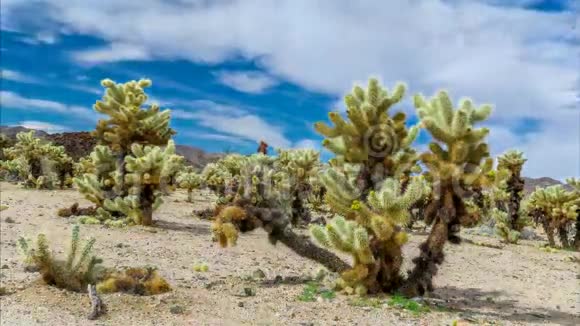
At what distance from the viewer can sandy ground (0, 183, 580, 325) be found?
6215 mm

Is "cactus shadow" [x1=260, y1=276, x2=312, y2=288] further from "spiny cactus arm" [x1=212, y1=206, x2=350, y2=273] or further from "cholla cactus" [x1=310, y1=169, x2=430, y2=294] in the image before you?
"cholla cactus" [x1=310, y1=169, x2=430, y2=294]

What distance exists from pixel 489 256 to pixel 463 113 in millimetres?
6748

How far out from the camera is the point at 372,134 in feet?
26.8

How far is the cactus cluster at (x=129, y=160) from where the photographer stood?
1293 centimetres

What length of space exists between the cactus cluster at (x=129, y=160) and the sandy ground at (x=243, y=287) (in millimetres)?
908

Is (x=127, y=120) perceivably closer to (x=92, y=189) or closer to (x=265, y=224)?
(x=92, y=189)

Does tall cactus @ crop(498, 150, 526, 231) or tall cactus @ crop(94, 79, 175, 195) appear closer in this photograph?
tall cactus @ crop(94, 79, 175, 195)

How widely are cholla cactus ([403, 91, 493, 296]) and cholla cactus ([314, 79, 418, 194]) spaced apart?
693mm

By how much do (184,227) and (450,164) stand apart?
8.13m

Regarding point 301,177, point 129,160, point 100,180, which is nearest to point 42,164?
point 100,180

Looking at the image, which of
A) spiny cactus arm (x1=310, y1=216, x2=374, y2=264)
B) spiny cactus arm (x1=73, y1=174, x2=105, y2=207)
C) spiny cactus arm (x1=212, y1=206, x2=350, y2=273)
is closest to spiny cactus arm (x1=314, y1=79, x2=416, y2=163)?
spiny cactus arm (x1=310, y1=216, x2=374, y2=264)

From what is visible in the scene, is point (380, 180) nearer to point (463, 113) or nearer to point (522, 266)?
point (463, 113)

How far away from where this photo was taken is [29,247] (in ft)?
23.1

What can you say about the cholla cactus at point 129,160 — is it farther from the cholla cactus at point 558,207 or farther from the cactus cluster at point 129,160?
the cholla cactus at point 558,207
